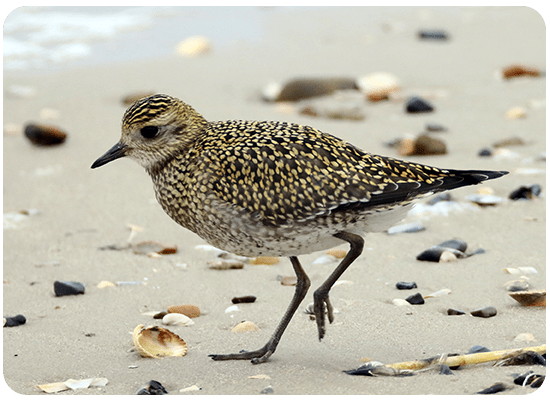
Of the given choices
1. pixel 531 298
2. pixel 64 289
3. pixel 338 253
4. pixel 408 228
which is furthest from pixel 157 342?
pixel 408 228

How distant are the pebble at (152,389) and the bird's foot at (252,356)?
0.57 metres

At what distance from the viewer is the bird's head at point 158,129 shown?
5.00 metres

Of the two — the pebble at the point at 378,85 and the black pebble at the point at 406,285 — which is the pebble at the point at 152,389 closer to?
the black pebble at the point at 406,285

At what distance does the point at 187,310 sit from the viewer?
551 centimetres

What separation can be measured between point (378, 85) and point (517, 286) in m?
5.28

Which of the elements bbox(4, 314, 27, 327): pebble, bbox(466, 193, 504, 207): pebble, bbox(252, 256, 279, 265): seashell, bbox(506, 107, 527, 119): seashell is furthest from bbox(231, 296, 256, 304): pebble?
bbox(506, 107, 527, 119): seashell

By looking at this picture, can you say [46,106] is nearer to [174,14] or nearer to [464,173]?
[174,14]

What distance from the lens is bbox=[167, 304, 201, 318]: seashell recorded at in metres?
5.49

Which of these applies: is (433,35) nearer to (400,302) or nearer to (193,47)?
(193,47)

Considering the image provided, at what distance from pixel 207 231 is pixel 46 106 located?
19.8 ft

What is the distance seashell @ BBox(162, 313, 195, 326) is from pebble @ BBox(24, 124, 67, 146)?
13.6ft

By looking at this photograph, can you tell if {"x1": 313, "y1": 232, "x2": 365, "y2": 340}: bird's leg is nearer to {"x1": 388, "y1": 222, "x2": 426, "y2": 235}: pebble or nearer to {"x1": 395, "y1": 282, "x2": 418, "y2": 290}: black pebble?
{"x1": 395, "y1": 282, "x2": 418, "y2": 290}: black pebble

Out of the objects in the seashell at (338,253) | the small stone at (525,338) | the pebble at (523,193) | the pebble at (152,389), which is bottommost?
the seashell at (338,253)

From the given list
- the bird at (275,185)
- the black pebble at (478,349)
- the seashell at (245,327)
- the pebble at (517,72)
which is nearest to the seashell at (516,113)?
the pebble at (517,72)
